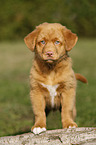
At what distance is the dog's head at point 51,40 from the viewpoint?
333cm

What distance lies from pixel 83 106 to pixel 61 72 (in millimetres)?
3082

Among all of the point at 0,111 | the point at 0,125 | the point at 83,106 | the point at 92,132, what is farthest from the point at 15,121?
the point at 92,132

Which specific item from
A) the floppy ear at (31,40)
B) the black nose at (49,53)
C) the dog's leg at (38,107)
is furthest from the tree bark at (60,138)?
the floppy ear at (31,40)

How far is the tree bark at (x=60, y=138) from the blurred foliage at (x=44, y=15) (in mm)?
3452

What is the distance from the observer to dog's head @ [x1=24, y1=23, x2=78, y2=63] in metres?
3.33

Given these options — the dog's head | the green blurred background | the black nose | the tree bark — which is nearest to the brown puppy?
the dog's head

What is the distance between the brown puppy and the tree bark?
462 millimetres

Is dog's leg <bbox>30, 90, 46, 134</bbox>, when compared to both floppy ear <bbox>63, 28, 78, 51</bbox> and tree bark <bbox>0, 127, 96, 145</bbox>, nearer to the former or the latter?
tree bark <bbox>0, 127, 96, 145</bbox>

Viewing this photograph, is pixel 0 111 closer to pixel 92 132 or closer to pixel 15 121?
pixel 15 121

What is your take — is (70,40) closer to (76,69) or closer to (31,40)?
(31,40)

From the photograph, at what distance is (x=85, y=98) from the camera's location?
24.1 ft

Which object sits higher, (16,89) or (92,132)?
(92,132)

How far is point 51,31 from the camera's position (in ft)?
11.3

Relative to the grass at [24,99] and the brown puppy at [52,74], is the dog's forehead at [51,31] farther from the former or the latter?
the grass at [24,99]
